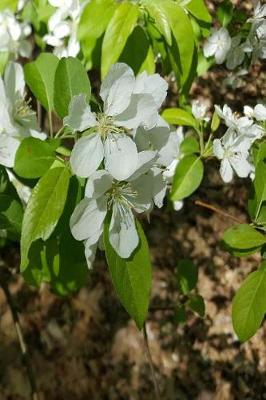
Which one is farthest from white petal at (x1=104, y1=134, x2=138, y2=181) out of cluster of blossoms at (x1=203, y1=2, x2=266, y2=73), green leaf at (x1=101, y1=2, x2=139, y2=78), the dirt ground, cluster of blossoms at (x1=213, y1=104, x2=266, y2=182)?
the dirt ground

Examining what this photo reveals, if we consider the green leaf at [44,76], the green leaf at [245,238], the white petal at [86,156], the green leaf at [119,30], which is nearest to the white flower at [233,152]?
the green leaf at [245,238]

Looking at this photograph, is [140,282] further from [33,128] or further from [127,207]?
[33,128]

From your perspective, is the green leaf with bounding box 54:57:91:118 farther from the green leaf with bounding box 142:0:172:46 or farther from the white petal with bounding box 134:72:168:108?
the green leaf with bounding box 142:0:172:46

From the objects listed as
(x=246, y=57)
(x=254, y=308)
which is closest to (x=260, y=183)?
(x=254, y=308)

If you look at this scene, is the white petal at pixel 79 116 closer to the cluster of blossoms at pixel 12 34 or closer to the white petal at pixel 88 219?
the white petal at pixel 88 219

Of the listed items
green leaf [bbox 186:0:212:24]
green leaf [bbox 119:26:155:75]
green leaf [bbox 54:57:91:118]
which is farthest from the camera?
green leaf [bbox 186:0:212:24]

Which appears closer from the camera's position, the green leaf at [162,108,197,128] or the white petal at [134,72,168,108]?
the white petal at [134,72,168,108]
